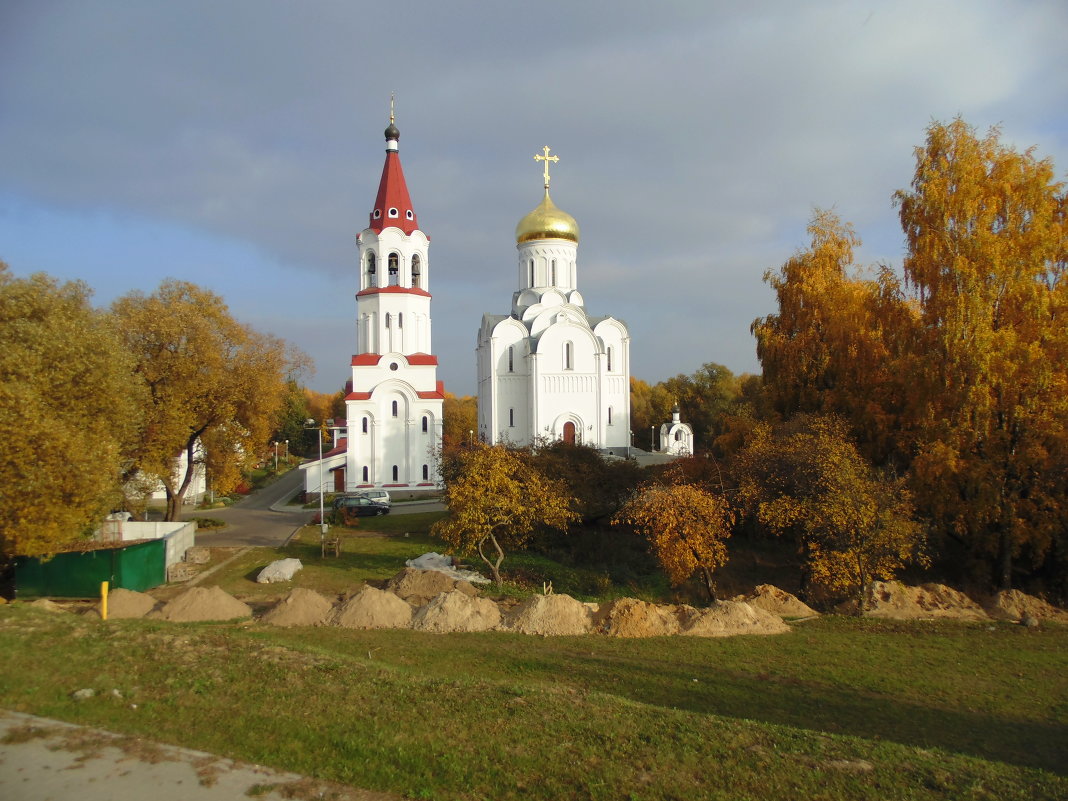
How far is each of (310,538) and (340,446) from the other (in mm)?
21622

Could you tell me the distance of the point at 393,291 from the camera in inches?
1534

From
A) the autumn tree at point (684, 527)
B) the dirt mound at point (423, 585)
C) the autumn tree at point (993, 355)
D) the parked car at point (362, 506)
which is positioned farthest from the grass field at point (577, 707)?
the parked car at point (362, 506)

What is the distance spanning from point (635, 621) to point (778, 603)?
4.05 meters

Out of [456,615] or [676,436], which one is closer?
[456,615]

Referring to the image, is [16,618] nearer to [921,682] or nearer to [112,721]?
[112,721]

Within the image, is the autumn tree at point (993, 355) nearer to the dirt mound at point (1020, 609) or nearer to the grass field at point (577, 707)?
the dirt mound at point (1020, 609)

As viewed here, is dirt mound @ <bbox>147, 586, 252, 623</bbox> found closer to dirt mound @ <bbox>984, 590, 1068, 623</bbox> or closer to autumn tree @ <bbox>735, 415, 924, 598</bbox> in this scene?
autumn tree @ <bbox>735, 415, 924, 598</bbox>

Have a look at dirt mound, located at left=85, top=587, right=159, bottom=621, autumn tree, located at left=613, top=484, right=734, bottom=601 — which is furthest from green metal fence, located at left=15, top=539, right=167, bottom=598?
autumn tree, located at left=613, top=484, right=734, bottom=601

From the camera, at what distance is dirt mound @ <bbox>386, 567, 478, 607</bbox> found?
17594 millimetres

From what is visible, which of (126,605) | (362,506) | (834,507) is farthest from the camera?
(362,506)

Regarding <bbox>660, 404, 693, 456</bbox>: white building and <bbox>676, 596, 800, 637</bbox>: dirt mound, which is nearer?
<bbox>676, 596, 800, 637</bbox>: dirt mound

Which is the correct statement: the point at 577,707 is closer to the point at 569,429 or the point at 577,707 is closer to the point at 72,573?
the point at 72,573

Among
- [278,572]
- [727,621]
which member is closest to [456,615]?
[727,621]

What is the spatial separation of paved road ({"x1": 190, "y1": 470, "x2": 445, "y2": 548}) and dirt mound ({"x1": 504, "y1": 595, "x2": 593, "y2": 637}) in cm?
1252
